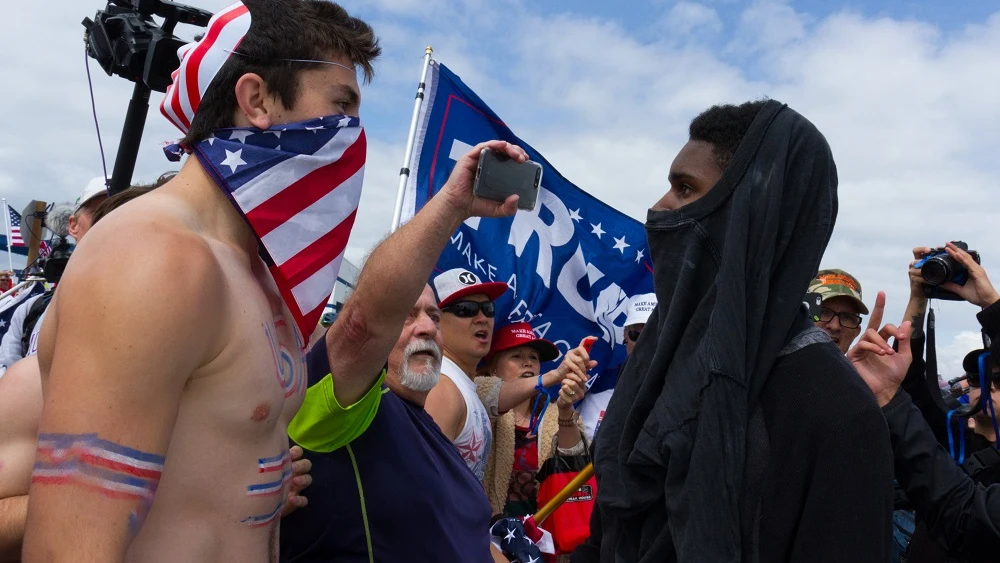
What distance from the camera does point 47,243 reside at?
8.53m

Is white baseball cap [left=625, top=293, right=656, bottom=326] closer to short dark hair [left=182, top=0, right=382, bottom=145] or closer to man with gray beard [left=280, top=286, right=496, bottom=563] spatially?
man with gray beard [left=280, top=286, right=496, bottom=563]

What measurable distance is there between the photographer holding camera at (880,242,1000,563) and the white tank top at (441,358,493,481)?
1923mm

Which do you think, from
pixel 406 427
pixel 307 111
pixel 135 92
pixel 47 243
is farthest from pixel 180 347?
pixel 47 243

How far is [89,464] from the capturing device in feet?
4.46

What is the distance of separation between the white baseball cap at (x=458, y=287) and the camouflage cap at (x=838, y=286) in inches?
81.0

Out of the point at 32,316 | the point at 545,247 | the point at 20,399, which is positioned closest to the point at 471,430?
the point at 20,399

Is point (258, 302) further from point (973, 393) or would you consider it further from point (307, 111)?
point (973, 393)

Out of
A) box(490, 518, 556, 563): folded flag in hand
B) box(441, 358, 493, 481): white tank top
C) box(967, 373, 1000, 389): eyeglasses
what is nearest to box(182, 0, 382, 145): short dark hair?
box(441, 358, 493, 481): white tank top

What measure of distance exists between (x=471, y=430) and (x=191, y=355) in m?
2.62

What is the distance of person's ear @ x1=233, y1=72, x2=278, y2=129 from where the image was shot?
201cm

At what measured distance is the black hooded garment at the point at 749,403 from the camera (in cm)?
179

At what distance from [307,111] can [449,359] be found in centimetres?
267

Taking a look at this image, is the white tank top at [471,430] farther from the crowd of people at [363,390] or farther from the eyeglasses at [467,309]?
the crowd of people at [363,390]

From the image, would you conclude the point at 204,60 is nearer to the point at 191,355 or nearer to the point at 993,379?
the point at 191,355
